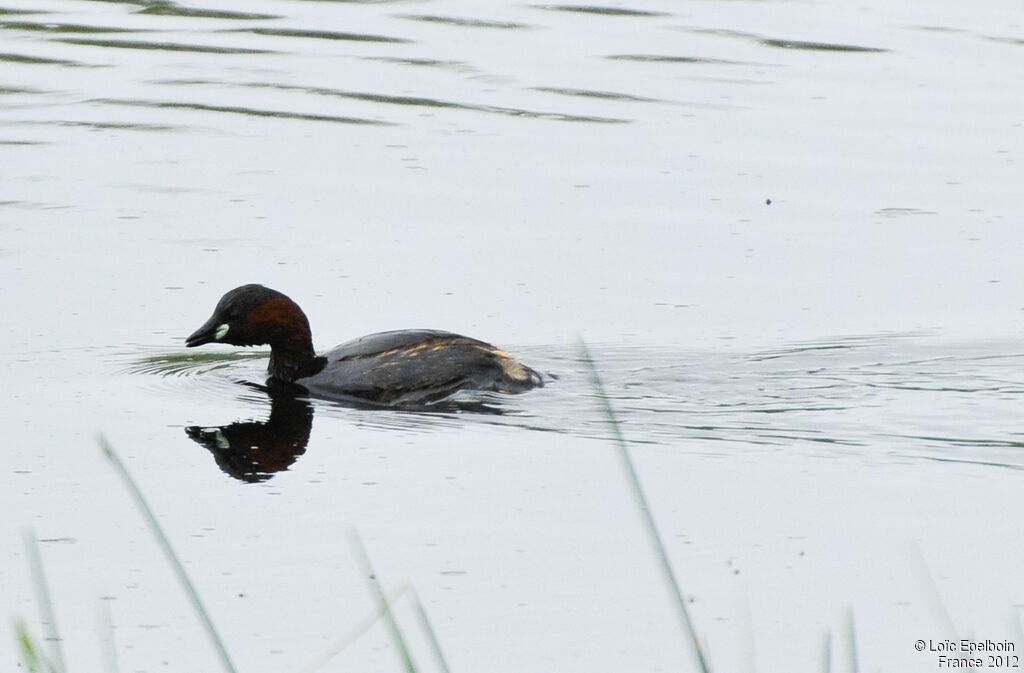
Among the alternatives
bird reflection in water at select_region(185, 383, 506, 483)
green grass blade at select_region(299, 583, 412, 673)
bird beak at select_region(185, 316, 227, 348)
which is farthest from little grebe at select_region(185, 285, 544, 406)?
green grass blade at select_region(299, 583, 412, 673)

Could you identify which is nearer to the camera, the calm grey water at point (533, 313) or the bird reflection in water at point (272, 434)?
the calm grey water at point (533, 313)

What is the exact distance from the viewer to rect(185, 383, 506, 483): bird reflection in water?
25.0ft

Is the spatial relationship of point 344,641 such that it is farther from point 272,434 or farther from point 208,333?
point 208,333

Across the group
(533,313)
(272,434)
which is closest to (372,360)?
(272,434)

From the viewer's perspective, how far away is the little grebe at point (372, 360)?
891cm

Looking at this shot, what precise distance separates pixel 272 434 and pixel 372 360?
0.90 meters

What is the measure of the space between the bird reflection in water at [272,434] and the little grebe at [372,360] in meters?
0.12

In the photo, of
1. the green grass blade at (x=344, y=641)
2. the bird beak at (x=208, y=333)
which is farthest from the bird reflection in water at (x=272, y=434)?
the green grass blade at (x=344, y=641)

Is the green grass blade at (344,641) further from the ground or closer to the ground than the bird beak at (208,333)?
further from the ground

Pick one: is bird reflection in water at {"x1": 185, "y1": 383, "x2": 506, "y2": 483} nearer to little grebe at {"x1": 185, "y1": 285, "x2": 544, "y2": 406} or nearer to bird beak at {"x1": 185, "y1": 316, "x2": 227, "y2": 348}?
little grebe at {"x1": 185, "y1": 285, "x2": 544, "y2": 406}

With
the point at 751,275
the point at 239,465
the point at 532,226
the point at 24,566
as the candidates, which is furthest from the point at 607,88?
the point at 24,566

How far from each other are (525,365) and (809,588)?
3467 millimetres

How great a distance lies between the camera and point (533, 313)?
10102 millimetres

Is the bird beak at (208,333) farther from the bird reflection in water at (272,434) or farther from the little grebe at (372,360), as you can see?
the bird reflection in water at (272,434)
